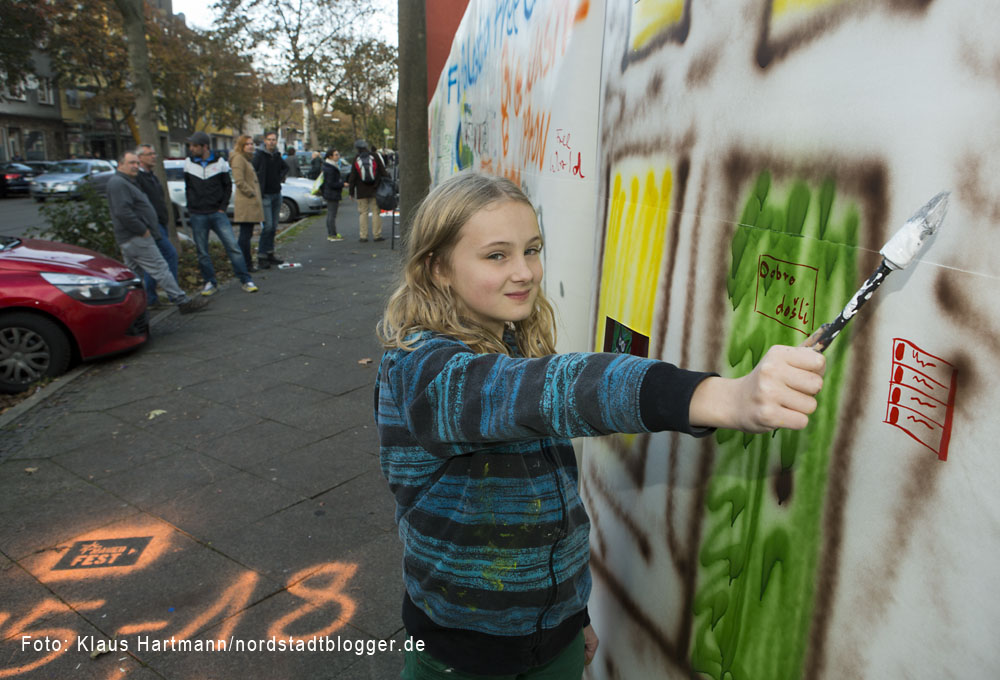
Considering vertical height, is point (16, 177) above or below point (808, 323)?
below

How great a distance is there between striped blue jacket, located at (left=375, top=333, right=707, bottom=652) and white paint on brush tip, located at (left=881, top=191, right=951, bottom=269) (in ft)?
1.43

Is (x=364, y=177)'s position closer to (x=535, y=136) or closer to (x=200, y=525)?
(x=200, y=525)

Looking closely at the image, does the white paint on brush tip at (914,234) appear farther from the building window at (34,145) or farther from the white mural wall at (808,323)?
the building window at (34,145)

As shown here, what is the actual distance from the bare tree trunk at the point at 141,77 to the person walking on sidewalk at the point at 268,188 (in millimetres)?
1417

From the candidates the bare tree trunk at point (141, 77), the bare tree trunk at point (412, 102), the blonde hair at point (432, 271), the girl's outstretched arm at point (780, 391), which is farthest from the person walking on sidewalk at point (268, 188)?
the girl's outstretched arm at point (780, 391)

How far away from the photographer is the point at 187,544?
11.3 ft

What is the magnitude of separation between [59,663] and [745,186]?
2847mm

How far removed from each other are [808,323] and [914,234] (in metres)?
0.28

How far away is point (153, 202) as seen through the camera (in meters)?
8.16

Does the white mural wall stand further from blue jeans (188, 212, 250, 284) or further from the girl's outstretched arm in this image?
blue jeans (188, 212, 250, 284)

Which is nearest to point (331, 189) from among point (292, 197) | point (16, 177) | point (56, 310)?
point (292, 197)

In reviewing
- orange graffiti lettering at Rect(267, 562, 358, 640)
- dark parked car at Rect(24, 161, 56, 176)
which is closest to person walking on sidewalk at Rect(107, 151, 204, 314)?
orange graffiti lettering at Rect(267, 562, 358, 640)

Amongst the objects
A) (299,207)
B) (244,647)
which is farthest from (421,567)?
(299,207)

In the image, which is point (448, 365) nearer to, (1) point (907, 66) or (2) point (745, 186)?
(2) point (745, 186)
